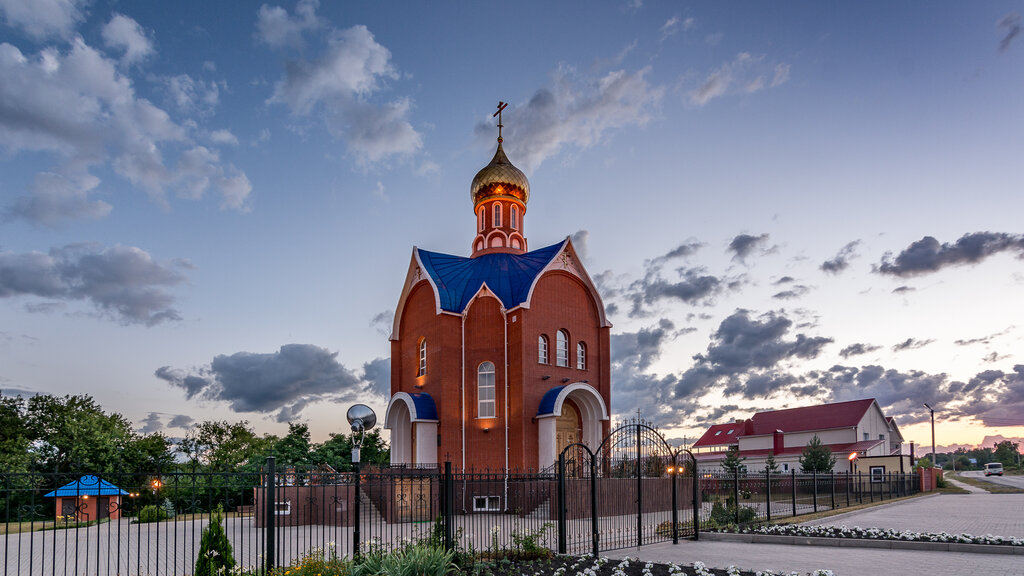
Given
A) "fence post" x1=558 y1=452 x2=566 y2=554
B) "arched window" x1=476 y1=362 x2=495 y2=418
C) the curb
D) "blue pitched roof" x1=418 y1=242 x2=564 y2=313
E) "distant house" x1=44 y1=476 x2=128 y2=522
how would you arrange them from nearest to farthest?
"distant house" x1=44 y1=476 x2=128 y2=522, "fence post" x1=558 y1=452 x2=566 y2=554, the curb, "arched window" x1=476 y1=362 x2=495 y2=418, "blue pitched roof" x1=418 y1=242 x2=564 y2=313

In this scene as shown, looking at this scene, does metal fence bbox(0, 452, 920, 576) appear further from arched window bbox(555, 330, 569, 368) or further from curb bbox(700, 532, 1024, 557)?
arched window bbox(555, 330, 569, 368)

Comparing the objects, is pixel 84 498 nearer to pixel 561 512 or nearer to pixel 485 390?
pixel 485 390

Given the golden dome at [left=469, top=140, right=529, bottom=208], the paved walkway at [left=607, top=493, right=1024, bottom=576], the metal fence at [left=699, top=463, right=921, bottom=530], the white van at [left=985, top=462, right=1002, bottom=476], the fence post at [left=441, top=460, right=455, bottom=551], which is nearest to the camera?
the fence post at [left=441, top=460, right=455, bottom=551]

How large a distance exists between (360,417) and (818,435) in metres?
37.3

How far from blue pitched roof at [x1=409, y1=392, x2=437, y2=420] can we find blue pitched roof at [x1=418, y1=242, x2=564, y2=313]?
3356mm

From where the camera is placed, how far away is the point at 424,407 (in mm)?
24719

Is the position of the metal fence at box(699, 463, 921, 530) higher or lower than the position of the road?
higher

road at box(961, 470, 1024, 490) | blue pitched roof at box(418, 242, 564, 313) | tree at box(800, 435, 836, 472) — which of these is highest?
blue pitched roof at box(418, 242, 564, 313)

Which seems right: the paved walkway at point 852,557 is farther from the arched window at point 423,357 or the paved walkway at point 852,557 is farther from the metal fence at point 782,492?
the arched window at point 423,357

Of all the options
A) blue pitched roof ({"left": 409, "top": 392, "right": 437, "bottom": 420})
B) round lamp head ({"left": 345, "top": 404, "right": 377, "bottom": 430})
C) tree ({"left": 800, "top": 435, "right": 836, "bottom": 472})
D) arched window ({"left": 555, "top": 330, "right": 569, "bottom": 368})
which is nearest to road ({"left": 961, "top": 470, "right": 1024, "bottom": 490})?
tree ({"left": 800, "top": 435, "right": 836, "bottom": 472})

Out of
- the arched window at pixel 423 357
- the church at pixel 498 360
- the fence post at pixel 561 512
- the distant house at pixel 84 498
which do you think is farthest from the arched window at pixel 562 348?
the distant house at pixel 84 498

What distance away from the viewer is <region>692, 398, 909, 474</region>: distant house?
41.6 m

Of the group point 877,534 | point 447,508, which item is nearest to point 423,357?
point 447,508

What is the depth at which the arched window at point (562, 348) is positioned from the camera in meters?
26.2
